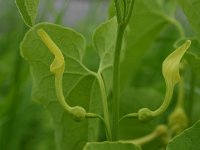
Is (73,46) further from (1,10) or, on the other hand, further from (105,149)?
(1,10)

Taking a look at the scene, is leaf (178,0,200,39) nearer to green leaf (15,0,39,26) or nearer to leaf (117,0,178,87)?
green leaf (15,0,39,26)

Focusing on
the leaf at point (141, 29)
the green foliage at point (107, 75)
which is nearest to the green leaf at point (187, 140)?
the green foliage at point (107, 75)

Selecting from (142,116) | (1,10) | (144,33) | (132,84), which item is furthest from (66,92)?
(1,10)

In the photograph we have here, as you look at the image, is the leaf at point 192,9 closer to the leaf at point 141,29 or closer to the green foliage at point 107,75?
the green foliage at point 107,75

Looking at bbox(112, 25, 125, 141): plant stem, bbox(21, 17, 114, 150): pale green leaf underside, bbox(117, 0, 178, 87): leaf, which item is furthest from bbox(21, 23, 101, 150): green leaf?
bbox(117, 0, 178, 87): leaf

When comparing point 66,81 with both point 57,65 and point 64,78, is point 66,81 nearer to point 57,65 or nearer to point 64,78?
point 64,78

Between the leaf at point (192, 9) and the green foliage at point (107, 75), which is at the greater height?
the leaf at point (192, 9)
